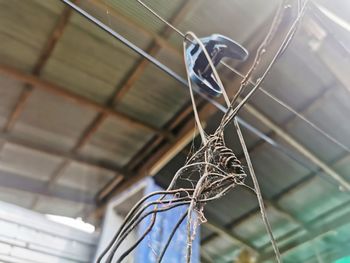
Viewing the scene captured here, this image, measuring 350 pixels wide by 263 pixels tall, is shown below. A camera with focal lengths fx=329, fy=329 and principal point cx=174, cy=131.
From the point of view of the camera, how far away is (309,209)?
3.94 meters

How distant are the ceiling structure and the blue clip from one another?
72 centimetres

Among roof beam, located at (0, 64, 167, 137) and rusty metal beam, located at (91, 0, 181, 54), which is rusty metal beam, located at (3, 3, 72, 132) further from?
rusty metal beam, located at (91, 0, 181, 54)

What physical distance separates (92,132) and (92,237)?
1.03 metres

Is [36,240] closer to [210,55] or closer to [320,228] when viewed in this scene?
[210,55]

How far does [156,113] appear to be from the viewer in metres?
3.25

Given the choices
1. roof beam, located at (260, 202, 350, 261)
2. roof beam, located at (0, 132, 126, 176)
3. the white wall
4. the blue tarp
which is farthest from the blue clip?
roof beam, located at (260, 202, 350, 261)

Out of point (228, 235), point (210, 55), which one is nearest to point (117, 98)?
point (210, 55)

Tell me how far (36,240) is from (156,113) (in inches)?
60.7

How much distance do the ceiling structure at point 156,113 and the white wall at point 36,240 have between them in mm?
916

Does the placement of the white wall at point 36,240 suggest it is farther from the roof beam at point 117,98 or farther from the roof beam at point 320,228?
the roof beam at point 320,228

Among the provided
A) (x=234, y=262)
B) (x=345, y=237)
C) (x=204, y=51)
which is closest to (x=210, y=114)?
(x=204, y=51)

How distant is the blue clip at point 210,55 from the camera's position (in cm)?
143

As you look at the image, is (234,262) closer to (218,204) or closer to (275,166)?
(218,204)

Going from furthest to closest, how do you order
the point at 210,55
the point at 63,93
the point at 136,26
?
1. the point at 63,93
2. the point at 136,26
3. the point at 210,55
